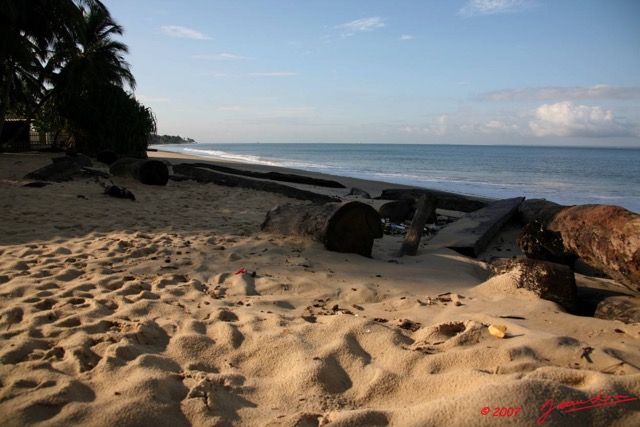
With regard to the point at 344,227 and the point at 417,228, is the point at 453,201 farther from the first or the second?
the point at 344,227

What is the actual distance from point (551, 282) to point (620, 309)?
0.45 meters

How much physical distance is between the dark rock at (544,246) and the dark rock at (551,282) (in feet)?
2.08

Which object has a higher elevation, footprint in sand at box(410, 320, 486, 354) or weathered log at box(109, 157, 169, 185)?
weathered log at box(109, 157, 169, 185)

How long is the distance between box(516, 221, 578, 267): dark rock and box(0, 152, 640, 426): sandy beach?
306mm

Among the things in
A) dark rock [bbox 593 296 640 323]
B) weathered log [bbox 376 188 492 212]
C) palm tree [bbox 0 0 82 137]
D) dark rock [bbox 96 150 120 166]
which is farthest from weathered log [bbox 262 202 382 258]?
palm tree [bbox 0 0 82 137]

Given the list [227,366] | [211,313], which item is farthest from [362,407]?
[211,313]

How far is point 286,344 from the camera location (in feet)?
8.33

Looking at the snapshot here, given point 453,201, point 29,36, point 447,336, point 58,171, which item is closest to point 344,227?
point 447,336

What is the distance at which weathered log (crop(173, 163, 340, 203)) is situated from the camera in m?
9.27

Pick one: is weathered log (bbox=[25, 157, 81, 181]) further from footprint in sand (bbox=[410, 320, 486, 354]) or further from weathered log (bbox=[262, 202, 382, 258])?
footprint in sand (bbox=[410, 320, 486, 354])

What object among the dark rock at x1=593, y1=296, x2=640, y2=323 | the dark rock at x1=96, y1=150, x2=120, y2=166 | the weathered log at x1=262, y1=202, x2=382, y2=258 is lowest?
the dark rock at x1=593, y1=296, x2=640, y2=323

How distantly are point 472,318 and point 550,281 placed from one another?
821mm

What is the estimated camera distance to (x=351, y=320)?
2.81 metres

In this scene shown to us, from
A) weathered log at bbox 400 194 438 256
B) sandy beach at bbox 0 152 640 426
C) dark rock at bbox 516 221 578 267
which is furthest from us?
weathered log at bbox 400 194 438 256
